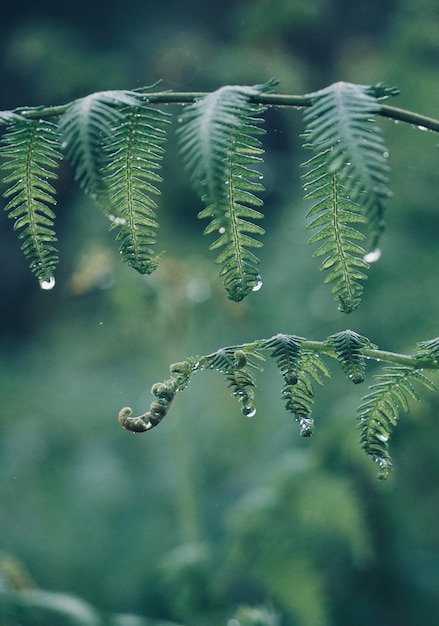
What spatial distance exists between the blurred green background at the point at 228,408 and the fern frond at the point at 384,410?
843 millimetres

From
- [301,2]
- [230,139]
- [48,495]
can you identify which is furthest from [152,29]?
[230,139]

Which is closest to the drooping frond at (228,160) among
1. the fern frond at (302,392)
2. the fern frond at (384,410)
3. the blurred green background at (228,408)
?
the fern frond at (302,392)

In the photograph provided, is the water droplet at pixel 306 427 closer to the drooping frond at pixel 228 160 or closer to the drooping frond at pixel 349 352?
the drooping frond at pixel 349 352

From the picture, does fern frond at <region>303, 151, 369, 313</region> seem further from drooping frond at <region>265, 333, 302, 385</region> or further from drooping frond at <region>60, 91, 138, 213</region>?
drooping frond at <region>60, 91, 138, 213</region>

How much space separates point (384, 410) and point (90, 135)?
1.71ft

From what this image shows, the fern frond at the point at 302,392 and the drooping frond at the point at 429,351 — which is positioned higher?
the drooping frond at the point at 429,351

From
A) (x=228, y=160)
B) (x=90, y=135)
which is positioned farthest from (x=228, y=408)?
(x=90, y=135)

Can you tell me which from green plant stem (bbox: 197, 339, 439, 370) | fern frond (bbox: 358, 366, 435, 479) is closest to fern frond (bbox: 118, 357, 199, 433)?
green plant stem (bbox: 197, 339, 439, 370)

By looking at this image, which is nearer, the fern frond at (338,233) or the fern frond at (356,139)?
the fern frond at (356,139)

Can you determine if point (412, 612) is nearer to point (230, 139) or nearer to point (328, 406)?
point (328, 406)

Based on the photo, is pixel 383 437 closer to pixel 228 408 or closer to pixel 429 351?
pixel 429 351

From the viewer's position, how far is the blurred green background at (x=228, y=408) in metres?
1.86

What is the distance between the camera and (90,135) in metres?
0.83

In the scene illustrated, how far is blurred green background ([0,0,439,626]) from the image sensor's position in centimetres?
186
